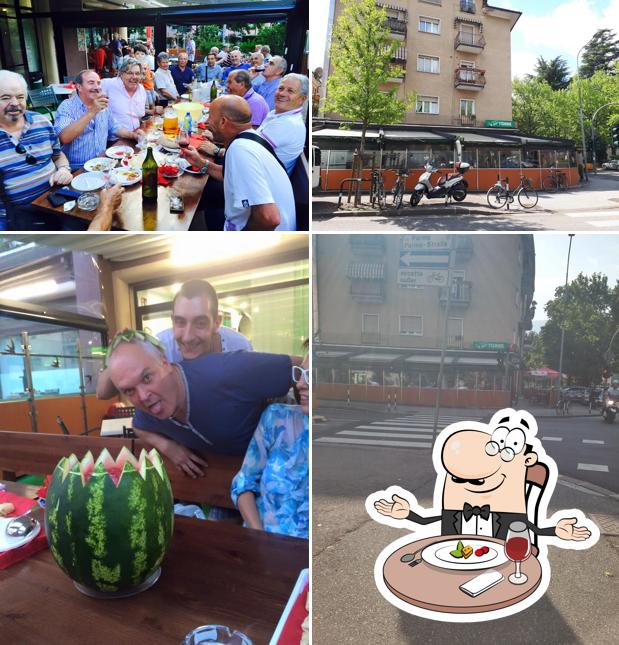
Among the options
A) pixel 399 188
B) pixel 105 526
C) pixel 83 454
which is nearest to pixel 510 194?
pixel 399 188

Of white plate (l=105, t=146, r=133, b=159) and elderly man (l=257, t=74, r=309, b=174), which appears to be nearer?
elderly man (l=257, t=74, r=309, b=174)

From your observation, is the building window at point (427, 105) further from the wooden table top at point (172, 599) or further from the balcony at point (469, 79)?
the wooden table top at point (172, 599)

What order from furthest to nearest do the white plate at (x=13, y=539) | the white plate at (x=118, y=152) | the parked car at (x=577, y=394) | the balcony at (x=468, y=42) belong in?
the white plate at (x=118, y=152) < the parked car at (x=577, y=394) < the balcony at (x=468, y=42) < the white plate at (x=13, y=539)

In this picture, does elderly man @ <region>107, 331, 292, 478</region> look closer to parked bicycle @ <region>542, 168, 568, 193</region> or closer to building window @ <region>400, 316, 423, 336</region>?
building window @ <region>400, 316, 423, 336</region>

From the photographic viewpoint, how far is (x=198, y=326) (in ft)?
6.14

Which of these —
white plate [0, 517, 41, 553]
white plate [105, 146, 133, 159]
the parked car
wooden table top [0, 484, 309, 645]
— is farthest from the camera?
white plate [105, 146, 133, 159]

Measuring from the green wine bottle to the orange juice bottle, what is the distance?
0.10 metres

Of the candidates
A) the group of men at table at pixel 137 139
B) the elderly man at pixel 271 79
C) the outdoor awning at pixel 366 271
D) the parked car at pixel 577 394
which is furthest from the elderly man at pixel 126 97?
the parked car at pixel 577 394

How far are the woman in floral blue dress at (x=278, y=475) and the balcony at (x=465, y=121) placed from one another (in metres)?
0.94

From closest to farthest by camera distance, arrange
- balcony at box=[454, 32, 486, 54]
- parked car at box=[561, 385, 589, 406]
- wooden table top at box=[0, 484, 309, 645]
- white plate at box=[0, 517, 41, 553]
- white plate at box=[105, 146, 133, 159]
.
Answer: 1. wooden table top at box=[0, 484, 309, 645]
2. white plate at box=[0, 517, 41, 553]
3. balcony at box=[454, 32, 486, 54]
4. parked car at box=[561, 385, 589, 406]
5. white plate at box=[105, 146, 133, 159]

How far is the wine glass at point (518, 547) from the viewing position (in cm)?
173

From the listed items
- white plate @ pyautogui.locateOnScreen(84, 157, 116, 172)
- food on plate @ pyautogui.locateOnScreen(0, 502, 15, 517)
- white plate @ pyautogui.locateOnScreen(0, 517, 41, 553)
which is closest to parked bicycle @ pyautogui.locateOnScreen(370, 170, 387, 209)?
white plate @ pyautogui.locateOnScreen(84, 157, 116, 172)

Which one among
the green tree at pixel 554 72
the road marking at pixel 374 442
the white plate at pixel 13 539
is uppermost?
the green tree at pixel 554 72

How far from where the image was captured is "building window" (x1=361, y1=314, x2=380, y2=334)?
1778mm
